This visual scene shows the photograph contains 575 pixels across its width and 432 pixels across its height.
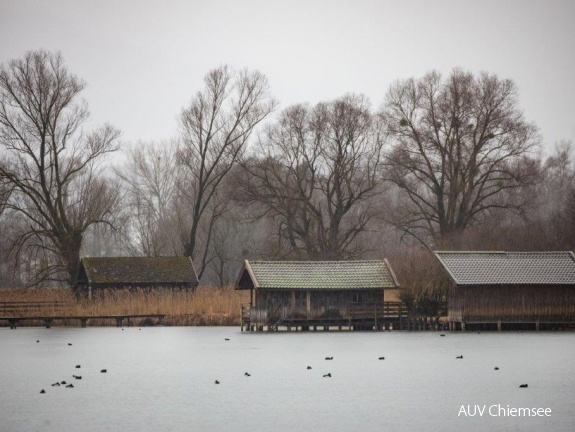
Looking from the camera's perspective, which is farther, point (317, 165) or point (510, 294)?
point (317, 165)

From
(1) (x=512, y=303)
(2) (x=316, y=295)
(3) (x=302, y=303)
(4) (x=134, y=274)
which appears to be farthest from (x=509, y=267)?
(4) (x=134, y=274)

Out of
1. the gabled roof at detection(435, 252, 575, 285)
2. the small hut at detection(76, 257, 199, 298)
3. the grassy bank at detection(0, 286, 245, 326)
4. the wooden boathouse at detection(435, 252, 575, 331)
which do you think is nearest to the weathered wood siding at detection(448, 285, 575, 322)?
the wooden boathouse at detection(435, 252, 575, 331)

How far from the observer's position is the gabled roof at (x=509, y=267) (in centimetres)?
5619

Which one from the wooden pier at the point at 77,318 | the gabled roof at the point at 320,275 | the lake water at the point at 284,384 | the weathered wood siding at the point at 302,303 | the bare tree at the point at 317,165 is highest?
the bare tree at the point at 317,165

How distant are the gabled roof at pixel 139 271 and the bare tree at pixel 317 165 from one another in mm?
6737

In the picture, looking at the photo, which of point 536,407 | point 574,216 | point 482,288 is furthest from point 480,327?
point 536,407

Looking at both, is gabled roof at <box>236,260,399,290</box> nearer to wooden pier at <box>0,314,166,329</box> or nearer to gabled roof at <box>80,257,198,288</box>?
wooden pier at <box>0,314,166,329</box>

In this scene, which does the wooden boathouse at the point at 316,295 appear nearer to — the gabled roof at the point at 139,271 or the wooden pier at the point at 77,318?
the wooden pier at the point at 77,318

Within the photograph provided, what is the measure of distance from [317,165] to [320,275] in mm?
15298

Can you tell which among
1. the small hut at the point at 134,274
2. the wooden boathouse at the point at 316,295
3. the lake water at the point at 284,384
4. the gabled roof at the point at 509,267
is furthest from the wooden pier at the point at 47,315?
the gabled roof at the point at 509,267

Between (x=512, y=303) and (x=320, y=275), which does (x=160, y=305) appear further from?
(x=512, y=303)

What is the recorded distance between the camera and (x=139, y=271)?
228 ft

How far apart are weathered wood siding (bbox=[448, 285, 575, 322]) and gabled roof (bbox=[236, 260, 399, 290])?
438 cm

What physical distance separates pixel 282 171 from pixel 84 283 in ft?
51.6
